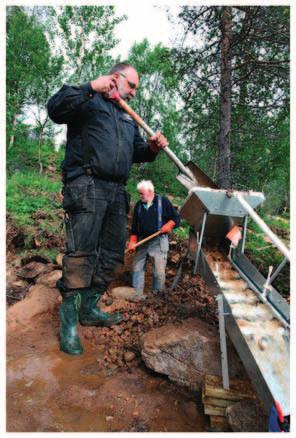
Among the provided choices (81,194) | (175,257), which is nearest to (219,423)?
(81,194)

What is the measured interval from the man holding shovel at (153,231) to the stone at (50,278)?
1092 millimetres

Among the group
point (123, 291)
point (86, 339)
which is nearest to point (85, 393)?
point (86, 339)

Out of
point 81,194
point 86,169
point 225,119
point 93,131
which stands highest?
point 225,119

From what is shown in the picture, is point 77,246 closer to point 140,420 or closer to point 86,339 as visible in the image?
point 86,339

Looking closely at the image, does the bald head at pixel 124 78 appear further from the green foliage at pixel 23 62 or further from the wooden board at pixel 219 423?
the green foliage at pixel 23 62

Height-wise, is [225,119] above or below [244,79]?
below

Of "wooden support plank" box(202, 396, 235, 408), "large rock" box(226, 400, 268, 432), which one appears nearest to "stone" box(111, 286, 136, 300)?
"wooden support plank" box(202, 396, 235, 408)

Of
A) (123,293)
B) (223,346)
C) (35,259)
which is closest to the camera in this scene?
(223,346)

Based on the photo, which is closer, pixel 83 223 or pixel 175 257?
pixel 83 223

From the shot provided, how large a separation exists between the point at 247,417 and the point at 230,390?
30cm

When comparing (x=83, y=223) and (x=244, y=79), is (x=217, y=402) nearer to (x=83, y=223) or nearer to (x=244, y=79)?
(x=83, y=223)

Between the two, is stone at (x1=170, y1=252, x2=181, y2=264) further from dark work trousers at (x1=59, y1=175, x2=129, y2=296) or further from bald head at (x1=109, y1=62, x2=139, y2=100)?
bald head at (x1=109, y1=62, x2=139, y2=100)

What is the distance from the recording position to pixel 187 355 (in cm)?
280


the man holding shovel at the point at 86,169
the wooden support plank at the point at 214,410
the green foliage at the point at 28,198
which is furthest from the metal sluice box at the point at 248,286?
the green foliage at the point at 28,198
